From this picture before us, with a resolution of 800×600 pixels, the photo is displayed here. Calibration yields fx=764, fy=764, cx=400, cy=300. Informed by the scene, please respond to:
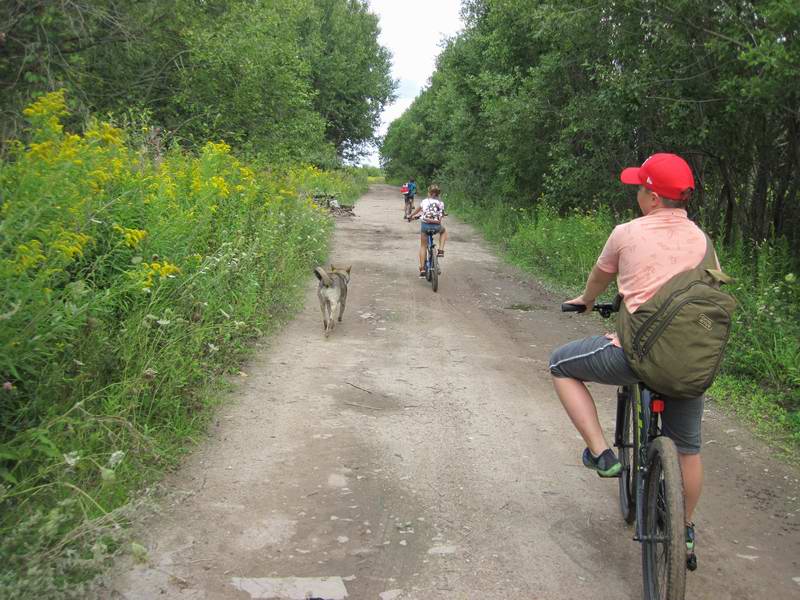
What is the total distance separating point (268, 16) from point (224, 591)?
1758 centimetres

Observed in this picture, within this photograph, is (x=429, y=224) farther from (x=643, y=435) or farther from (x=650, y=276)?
(x=650, y=276)

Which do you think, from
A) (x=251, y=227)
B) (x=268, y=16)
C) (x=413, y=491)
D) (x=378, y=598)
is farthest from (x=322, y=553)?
(x=268, y=16)

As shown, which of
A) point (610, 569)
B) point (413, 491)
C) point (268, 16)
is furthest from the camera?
point (268, 16)

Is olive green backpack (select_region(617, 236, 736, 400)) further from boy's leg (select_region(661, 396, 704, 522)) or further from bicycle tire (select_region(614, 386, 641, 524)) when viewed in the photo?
bicycle tire (select_region(614, 386, 641, 524))

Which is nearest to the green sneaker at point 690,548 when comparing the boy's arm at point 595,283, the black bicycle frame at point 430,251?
the boy's arm at point 595,283

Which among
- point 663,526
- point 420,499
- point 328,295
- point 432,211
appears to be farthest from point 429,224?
point 663,526

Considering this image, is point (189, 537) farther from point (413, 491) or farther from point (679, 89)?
point (679, 89)

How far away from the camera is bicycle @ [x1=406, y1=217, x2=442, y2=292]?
43.8 feet

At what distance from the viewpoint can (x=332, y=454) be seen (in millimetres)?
5461

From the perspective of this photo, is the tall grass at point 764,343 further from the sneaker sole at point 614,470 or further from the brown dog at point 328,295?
the brown dog at point 328,295

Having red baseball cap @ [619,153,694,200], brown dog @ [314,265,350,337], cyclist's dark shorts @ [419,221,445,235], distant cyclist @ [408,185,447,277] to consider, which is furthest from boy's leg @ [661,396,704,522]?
cyclist's dark shorts @ [419,221,445,235]

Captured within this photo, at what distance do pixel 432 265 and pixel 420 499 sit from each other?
8.97 metres

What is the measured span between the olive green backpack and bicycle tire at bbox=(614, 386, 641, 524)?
0.69 meters

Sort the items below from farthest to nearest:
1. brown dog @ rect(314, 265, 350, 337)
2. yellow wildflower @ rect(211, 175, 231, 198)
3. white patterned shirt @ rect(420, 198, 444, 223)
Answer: white patterned shirt @ rect(420, 198, 444, 223) < brown dog @ rect(314, 265, 350, 337) < yellow wildflower @ rect(211, 175, 231, 198)
